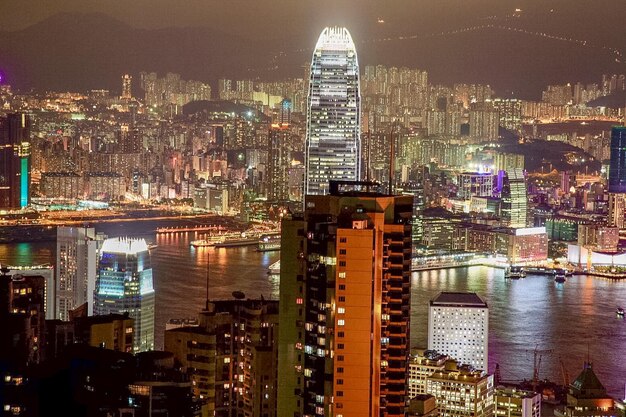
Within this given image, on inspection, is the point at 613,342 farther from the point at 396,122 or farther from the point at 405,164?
the point at 405,164

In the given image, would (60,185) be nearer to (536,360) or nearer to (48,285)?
(48,285)

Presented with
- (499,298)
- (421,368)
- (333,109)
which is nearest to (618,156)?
(333,109)

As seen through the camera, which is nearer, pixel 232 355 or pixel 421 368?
pixel 232 355

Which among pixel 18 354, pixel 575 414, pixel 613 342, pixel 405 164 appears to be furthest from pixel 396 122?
pixel 18 354

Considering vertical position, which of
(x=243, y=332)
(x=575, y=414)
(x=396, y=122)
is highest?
(x=396, y=122)

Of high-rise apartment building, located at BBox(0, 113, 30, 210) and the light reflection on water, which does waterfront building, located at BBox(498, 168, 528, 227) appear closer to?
the light reflection on water

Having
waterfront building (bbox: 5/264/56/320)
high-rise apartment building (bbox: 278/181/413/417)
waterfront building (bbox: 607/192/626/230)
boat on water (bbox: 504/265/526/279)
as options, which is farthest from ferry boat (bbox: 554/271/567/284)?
high-rise apartment building (bbox: 278/181/413/417)
